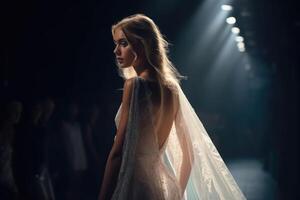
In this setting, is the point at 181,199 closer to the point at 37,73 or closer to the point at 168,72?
the point at 168,72

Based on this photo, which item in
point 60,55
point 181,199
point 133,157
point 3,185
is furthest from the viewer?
point 60,55

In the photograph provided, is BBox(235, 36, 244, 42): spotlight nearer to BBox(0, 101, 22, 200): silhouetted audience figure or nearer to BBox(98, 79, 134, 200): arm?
BBox(0, 101, 22, 200): silhouetted audience figure

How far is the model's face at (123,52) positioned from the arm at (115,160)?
141mm

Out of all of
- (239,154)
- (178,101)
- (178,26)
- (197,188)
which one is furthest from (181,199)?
(239,154)

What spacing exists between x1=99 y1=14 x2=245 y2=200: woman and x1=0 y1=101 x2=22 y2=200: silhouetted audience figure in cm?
283

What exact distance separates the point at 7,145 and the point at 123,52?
3.24 metres

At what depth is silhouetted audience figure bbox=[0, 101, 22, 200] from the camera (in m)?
6.12

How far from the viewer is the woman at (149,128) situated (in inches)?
129

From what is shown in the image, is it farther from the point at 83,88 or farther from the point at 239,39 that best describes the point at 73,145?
the point at 239,39

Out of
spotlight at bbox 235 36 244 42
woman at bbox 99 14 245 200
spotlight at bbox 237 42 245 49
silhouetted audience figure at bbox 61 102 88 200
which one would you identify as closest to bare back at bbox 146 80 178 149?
woman at bbox 99 14 245 200

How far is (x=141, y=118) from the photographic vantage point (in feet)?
10.9

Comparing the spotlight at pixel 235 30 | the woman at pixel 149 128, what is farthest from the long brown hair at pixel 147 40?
the spotlight at pixel 235 30

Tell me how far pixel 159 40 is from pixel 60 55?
29.5ft

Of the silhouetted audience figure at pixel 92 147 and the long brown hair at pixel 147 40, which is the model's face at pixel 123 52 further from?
the silhouetted audience figure at pixel 92 147
